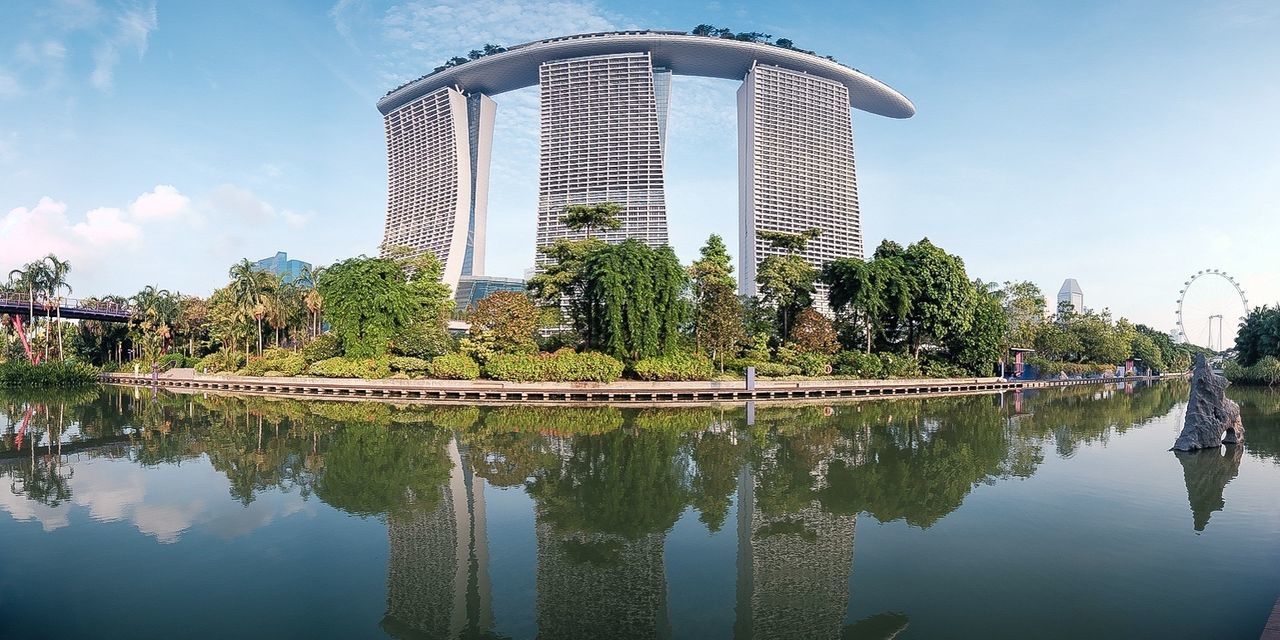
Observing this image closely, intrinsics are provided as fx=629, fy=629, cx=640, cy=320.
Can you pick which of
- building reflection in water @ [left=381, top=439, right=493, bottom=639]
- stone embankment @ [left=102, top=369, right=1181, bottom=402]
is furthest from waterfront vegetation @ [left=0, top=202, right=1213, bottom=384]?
building reflection in water @ [left=381, top=439, right=493, bottom=639]

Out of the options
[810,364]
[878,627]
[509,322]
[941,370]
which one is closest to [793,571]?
[878,627]

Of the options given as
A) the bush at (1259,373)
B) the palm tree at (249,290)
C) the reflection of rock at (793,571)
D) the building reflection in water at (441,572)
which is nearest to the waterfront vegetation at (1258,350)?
the bush at (1259,373)

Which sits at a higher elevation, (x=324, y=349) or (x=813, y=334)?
(x=813, y=334)

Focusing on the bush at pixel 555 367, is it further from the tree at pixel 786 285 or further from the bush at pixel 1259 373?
the bush at pixel 1259 373

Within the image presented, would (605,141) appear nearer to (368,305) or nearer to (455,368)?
(368,305)

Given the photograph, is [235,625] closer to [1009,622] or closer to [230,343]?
[1009,622]

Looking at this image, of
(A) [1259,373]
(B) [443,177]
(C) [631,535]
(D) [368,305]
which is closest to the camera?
(C) [631,535]

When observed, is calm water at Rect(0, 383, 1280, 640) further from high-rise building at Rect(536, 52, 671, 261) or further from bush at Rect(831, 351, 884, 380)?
high-rise building at Rect(536, 52, 671, 261)
